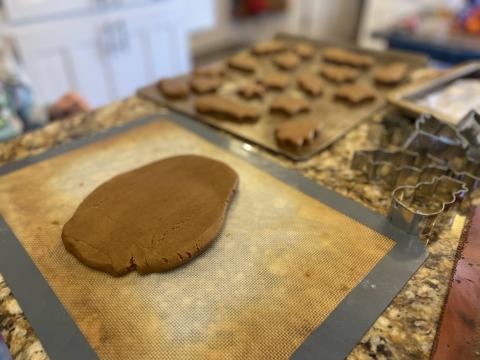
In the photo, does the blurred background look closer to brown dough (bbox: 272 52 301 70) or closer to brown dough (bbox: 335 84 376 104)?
brown dough (bbox: 272 52 301 70)

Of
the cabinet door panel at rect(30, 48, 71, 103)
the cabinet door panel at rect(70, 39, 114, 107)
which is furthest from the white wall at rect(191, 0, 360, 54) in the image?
the cabinet door panel at rect(30, 48, 71, 103)

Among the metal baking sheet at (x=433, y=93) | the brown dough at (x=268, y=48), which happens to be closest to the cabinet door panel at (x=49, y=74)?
the brown dough at (x=268, y=48)

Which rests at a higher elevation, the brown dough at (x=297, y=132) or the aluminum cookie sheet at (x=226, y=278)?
the brown dough at (x=297, y=132)

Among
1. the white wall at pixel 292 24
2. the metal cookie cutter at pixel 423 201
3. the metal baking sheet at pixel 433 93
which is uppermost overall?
the metal baking sheet at pixel 433 93

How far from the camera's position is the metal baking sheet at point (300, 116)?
0.91 m

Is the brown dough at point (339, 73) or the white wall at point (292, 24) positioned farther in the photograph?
the white wall at point (292, 24)

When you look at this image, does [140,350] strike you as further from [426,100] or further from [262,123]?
[426,100]

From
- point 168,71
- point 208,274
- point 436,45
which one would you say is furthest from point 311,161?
point 168,71

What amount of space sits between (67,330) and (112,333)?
60mm

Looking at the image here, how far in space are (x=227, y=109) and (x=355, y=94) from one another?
399mm

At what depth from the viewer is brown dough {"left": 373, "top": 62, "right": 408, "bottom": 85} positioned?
1.21 m

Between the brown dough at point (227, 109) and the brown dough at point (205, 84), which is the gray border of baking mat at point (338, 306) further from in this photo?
the brown dough at point (205, 84)

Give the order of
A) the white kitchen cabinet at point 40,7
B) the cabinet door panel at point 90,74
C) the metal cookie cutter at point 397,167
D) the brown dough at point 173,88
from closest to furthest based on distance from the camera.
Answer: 1. the metal cookie cutter at point 397,167
2. the brown dough at point 173,88
3. the white kitchen cabinet at point 40,7
4. the cabinet door panel at point 90,74

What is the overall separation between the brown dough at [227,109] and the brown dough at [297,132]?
0.31 feet
